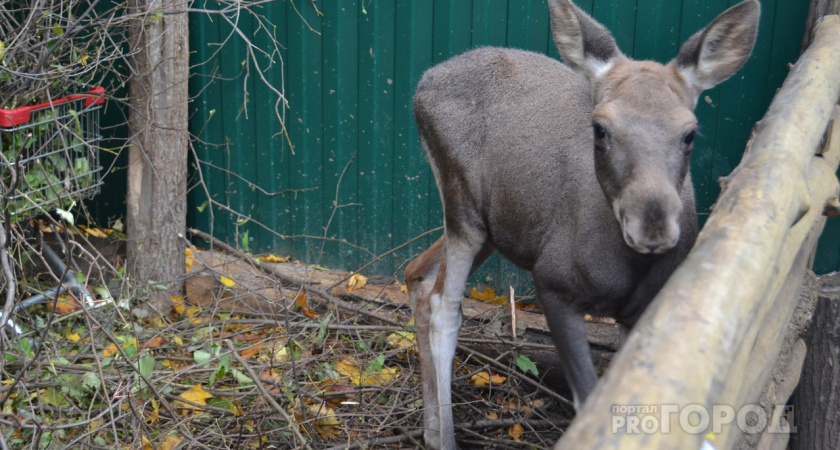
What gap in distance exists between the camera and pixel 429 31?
5570mm

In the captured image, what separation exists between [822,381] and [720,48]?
177 centimetres

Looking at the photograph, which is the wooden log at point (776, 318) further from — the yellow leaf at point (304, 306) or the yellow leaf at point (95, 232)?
the yellow leaf at point (95, 232)

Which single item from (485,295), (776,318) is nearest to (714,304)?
(776,318)

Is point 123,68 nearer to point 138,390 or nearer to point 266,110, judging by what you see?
point 266,110

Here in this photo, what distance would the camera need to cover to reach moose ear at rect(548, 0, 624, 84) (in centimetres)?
350

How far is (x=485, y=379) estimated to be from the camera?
491 cm

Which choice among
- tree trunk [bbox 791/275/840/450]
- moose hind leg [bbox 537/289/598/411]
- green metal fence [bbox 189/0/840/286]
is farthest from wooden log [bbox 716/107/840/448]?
green metal fence [bbox 189/0/840/286]

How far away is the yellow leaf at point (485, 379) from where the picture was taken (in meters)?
4.85

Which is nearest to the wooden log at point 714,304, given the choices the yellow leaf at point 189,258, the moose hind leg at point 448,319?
the moose hind leg at point 448,319

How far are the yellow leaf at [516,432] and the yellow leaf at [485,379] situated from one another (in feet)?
1.26

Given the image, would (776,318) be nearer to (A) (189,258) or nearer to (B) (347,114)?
(B) (347,114)

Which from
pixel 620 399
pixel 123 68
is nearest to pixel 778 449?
pixel 620 399

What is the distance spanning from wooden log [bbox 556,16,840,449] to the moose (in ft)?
1.28

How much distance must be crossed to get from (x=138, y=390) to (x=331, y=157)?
2.34m
